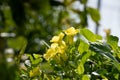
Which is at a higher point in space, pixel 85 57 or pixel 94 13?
pixel 85 57

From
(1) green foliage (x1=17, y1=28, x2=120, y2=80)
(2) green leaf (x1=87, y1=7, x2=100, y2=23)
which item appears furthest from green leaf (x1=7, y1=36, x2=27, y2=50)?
(1) green foliage (x1=17, y1=28, x2=120, y2=80)

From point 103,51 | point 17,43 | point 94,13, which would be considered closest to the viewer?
point 103,51

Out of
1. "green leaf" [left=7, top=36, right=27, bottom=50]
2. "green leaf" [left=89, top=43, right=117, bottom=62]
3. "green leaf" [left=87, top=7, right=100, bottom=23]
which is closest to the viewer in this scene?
"green leaf" [left=89, top=43, right=117, bottom=62]

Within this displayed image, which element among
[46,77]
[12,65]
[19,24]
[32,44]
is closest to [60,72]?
[46,77]

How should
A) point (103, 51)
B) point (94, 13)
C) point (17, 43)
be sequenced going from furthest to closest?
point (94, 13) < point (17, 43) < point (103, 51)

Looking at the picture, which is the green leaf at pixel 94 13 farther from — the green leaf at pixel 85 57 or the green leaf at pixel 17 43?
the green leaf at pixel 85 57

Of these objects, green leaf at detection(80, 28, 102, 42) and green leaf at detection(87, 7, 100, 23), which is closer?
green leaf at detection(80, 28, 102, 42)

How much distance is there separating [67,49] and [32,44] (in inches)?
59.6

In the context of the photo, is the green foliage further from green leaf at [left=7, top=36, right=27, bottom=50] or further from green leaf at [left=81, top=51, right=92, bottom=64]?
green leaf at [left=7, top=36, right=27, bottom=50]

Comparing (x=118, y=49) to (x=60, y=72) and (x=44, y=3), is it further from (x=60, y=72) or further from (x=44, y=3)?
(x=44, y=3)

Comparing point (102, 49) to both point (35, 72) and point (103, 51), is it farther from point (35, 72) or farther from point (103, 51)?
point (35, 72)

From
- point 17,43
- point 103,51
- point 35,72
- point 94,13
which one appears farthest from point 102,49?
point 94,13

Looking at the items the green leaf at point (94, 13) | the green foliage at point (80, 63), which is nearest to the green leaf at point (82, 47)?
the green foliage at point (80, 63)

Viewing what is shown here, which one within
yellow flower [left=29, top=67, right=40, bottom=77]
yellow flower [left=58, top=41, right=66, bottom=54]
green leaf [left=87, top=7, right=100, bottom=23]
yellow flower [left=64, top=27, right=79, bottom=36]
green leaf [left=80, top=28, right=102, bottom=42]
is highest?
yellow flower [left=64, top=27, right=79, bottom=36]
